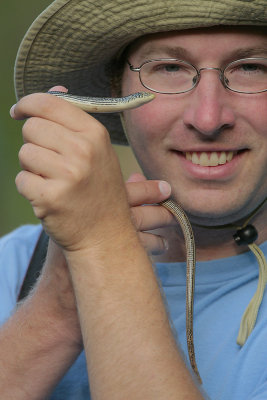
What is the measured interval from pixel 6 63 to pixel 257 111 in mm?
10241

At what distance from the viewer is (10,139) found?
1160 cm

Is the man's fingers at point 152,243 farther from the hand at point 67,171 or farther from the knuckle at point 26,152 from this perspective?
the knuckle at point 26,152

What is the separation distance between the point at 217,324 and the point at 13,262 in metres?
1.07

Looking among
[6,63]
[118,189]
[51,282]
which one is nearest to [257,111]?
[118,189]

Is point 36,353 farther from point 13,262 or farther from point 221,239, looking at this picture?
point 221,239

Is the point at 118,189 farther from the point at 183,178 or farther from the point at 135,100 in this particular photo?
the point at 183,178

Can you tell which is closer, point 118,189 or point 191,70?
point 118,189

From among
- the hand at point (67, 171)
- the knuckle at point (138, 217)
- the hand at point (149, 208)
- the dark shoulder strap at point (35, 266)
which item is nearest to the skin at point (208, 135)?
the hand at point (149, 208)

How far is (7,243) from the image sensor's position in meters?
3.52

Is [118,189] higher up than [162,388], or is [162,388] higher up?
[118,189]

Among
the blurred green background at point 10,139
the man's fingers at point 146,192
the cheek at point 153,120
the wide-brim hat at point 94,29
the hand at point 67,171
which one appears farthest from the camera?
the blurred green background at point 10,139

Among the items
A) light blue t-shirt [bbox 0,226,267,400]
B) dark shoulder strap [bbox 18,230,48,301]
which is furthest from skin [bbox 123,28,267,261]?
dark shoulder strap [bbox 18,230,48,301]

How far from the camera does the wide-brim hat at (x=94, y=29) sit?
2.62 meters

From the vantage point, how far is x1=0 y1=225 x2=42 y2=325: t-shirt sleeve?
321 cm
